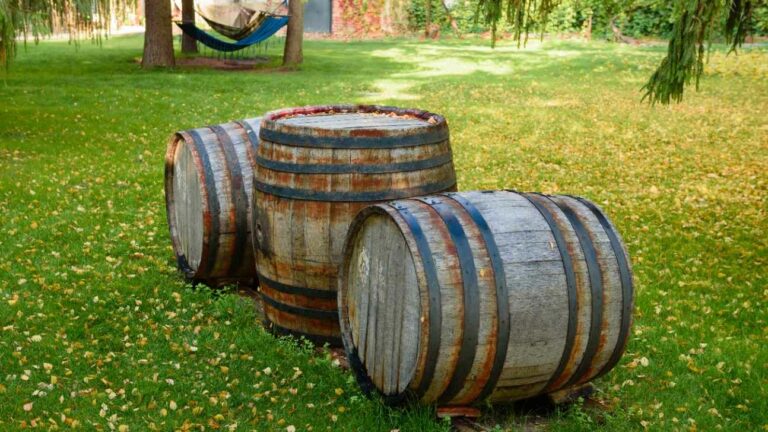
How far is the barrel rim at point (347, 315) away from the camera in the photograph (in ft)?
13.1

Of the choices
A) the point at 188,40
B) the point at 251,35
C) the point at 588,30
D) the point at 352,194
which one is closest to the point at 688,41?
the point at 352,194

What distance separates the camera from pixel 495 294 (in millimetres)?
3701

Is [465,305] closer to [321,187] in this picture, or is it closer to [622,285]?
[622,285]

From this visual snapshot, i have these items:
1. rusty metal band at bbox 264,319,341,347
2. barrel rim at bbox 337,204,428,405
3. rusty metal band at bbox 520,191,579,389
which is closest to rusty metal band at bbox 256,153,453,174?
barrel rim at bbox 337,204,428,405

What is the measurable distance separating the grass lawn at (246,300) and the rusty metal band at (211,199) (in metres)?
0.37

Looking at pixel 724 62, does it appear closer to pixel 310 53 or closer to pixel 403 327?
pixel 310 53

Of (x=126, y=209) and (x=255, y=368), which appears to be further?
(x=126, y=209)

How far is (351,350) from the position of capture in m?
4.50

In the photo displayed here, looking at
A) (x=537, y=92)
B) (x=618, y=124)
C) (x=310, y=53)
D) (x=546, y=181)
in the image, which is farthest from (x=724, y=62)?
(x=546, y=181)

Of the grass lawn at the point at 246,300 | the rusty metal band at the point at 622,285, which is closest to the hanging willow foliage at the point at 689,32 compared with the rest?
the grass lawn at the point at 246,300

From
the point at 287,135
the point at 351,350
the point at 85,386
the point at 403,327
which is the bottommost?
the point at 85,386

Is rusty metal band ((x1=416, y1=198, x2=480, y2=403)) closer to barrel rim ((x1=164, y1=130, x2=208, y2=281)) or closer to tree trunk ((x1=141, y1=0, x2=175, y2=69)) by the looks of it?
barrel rim ((x1=164, y1=130, x2=208, y2=281))

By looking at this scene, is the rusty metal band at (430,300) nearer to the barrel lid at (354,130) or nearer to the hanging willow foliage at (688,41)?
the barrel lid at (354,130)

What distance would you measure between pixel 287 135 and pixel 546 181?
5.94 metres
